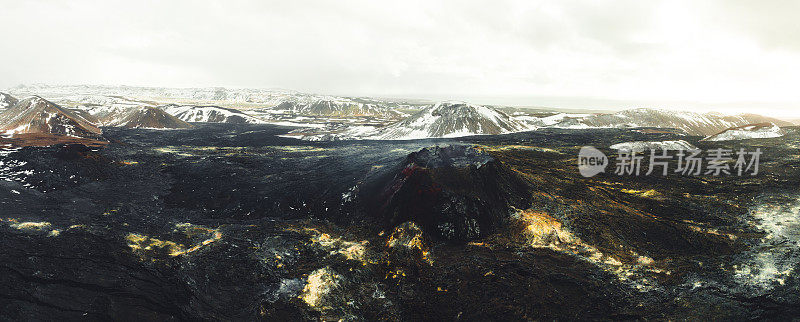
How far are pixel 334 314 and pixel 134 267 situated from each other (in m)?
15.0

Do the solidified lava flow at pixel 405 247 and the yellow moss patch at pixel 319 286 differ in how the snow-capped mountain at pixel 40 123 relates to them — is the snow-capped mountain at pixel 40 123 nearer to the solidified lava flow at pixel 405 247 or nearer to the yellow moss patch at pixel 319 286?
the solidified lava flow at pixel 405 247

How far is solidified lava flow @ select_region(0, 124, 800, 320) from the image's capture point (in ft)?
56.1

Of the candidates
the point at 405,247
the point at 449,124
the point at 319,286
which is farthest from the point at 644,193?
the point at 449,124

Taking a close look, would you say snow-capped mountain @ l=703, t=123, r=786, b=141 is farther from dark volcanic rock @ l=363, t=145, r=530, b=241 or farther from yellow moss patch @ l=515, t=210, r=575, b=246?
yellow moss patch @ l=515, t=210, r=575, b=246

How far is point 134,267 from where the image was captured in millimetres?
19547

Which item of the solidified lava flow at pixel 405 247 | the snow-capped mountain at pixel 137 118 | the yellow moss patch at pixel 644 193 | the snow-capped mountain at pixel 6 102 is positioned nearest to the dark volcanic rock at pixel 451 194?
the solidified lava flow at pixel 405 247

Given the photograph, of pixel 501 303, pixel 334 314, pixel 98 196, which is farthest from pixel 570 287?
pixel 98 196

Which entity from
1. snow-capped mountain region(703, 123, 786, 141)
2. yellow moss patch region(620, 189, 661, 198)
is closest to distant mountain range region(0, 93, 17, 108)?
yellow moss patch region(620, 189, 661, 198)

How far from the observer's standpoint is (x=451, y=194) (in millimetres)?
29641

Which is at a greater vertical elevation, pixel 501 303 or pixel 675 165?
pixel 675 165

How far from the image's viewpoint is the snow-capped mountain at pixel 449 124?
140m

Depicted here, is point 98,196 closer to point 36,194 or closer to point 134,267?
point 36,194

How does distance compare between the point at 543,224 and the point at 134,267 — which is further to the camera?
the point at 543,224

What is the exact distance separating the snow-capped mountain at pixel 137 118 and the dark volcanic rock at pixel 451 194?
585 ft
